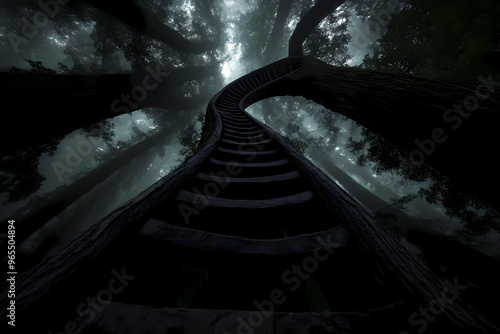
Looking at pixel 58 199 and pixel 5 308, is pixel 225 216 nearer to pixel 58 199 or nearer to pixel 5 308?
pixel 5 308

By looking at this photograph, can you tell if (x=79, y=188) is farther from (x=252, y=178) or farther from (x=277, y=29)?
(x=277, y=29)

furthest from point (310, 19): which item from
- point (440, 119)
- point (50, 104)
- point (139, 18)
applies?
point (50, 104)

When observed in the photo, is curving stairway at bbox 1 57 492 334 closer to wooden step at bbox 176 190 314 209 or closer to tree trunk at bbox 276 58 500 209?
wooden step at bbox 176 190 314 209

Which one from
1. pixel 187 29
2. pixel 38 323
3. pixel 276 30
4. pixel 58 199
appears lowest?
pixel 58 199

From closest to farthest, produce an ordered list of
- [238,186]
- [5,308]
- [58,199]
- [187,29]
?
[5,308], [238,186], [58,199], [187,29]

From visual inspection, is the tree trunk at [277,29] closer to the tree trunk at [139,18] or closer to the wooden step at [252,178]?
the tree trunk at [139,18]

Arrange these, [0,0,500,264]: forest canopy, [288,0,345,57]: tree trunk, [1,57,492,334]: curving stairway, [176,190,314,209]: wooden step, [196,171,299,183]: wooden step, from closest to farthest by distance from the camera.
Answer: [1,57,492,334]: curving stairway → [176,190,314,209]: wooden step → [196,171,299,183]: wooden step → [0,0,500,264]: forest canopy → [288,0,345,57]: tree trunk

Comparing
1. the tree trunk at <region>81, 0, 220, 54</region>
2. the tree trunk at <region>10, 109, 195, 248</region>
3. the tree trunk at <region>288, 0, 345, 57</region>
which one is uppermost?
the tree trunk at <region>81, 0, 220, 54</region>

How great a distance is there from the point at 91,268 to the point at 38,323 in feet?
0.60

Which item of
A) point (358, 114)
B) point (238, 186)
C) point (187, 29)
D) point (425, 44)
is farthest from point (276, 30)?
point (238, 186)

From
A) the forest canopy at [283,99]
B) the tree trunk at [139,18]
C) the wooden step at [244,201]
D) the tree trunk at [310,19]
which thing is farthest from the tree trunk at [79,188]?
the tree trunk at [310,19]

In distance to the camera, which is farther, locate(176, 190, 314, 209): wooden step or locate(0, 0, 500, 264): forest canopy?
locate(0, 0, 500, 264): forest canopy

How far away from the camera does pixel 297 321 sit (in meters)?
0.64

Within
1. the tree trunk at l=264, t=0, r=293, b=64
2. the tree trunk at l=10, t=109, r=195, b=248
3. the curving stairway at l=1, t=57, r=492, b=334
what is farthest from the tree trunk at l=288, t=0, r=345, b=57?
the tree trunk at l=10, t=109, r=195, b=248
